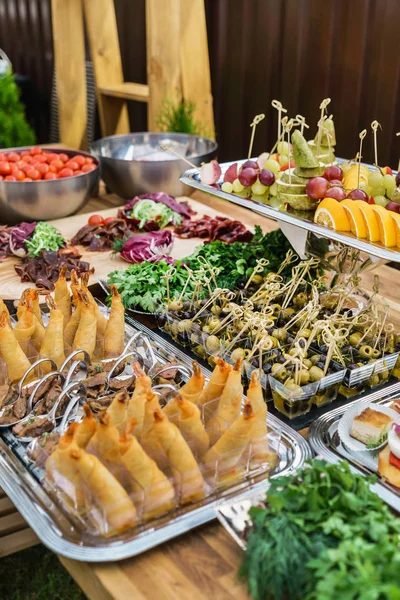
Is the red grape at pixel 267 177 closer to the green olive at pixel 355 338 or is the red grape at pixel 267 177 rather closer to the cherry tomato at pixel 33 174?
the green olive at pixel 355 338

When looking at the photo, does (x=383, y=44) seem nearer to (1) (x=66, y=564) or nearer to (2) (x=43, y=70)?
(1) (x=66, y=564)

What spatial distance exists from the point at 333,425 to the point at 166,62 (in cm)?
315

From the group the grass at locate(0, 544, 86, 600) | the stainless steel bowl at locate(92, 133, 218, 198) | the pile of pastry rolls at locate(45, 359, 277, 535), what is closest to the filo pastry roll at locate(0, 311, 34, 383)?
the pile of pastry rolls at locate(45, 359, 277, 535)

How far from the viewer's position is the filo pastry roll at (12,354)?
Result: 2.06 metres

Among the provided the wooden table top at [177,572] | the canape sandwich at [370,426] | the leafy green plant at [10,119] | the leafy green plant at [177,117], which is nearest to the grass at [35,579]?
the wooden table top at [177,572]

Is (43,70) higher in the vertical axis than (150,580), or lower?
higher

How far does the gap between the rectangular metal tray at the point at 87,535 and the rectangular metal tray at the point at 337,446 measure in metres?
0.05

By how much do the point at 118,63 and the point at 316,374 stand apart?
3648 mm

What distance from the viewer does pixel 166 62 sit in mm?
4285

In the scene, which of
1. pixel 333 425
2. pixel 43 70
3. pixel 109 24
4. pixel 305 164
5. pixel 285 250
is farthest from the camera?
pixel 43 70

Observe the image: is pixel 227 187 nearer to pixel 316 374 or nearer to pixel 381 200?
pixel 381 200

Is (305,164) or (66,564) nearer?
(66,564)

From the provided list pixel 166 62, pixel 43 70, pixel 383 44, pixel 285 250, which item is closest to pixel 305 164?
pixel 285 250

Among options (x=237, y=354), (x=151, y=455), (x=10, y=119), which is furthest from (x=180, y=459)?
(x=10, y=119)
